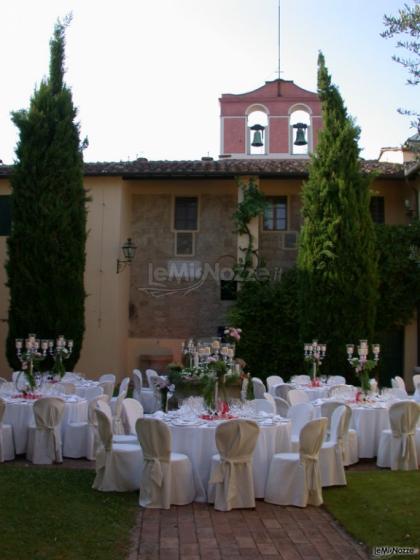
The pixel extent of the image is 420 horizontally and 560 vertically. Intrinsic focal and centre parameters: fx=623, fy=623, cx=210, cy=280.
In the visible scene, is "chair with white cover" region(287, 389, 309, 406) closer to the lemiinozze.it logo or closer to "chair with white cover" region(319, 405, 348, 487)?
"chair with white cover" region(319, 405, 348, 487)

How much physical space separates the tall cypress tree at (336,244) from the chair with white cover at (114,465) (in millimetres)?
8857

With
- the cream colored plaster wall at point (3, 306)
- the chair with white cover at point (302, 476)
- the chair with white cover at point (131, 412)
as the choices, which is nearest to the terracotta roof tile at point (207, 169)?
the cream colored plaster wall at point (3, 306)

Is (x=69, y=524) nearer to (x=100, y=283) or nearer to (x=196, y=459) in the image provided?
(x=196, y=459)

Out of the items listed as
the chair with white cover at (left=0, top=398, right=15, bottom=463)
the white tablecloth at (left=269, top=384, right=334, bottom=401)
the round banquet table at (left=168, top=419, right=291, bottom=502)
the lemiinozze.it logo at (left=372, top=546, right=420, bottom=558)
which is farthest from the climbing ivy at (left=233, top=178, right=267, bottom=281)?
the lemiinozze.it logo at (left=372, top=546, right=420, bottom=558)

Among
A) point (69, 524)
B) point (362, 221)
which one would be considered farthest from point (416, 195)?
point (69, 524)

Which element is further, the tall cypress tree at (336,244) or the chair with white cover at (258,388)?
the tall cypress tree at (336,244)

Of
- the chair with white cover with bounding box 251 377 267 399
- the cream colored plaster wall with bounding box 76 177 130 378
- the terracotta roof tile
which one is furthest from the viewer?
the terracotta roof tile

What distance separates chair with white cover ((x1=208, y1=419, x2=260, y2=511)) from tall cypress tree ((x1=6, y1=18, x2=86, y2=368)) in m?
9.55

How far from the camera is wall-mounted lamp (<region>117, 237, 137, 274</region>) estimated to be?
58.1 feet

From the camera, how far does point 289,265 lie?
19.0 meters

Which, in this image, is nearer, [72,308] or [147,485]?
[147,485]

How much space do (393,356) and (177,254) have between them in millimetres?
7080

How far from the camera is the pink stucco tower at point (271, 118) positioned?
72.7 ft

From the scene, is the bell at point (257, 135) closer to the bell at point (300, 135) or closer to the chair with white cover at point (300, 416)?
the bell at point (300, 135)
